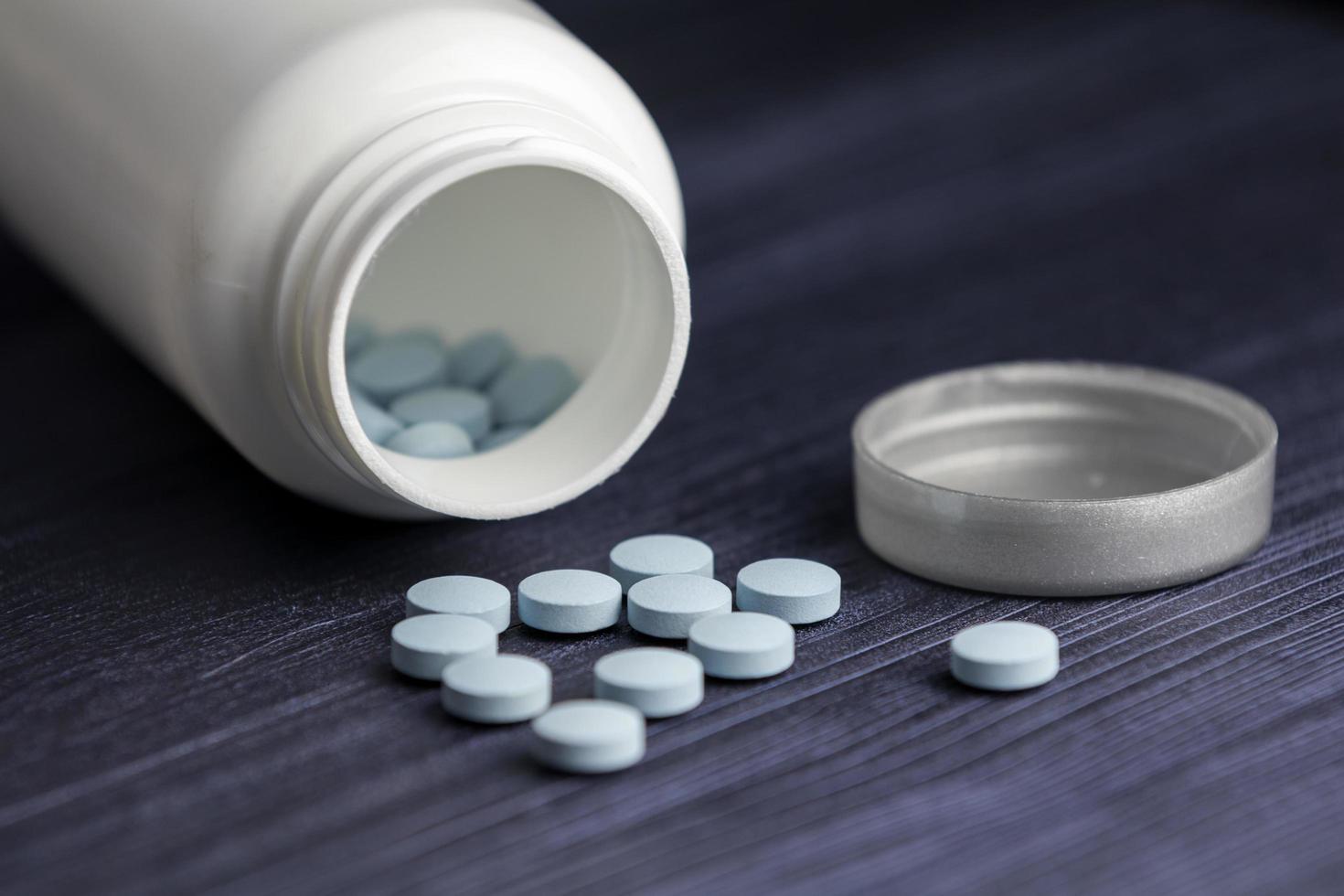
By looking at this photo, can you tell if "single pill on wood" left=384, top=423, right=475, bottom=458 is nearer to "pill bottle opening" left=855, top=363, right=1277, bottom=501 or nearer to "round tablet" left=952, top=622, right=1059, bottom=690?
"pill bottle opening" left=855, top=363, right=1277, bottom=501

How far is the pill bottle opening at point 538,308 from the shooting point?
148cm

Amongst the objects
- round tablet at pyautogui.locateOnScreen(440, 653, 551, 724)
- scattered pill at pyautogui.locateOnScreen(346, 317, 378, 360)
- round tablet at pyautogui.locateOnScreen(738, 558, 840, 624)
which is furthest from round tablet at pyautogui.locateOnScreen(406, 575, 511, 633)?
scattered pill at pyautogui.locateOnScreen(346, 317, 378, 360)

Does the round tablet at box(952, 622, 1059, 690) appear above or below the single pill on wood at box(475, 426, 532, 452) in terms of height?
below

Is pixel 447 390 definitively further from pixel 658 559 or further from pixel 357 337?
pixel 658 559

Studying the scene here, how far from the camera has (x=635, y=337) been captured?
5.24 feet

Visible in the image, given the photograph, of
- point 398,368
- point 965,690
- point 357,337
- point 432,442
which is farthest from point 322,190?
point 965,690

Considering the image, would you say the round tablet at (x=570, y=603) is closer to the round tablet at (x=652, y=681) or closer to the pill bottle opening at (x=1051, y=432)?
the round tablet at (x=652, y=681)

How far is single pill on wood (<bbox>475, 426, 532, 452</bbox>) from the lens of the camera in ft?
5.51

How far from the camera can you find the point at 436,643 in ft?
4.54

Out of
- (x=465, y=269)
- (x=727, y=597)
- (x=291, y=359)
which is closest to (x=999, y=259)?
(x=465, y=269)

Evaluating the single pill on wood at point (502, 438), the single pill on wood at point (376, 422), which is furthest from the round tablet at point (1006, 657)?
the single pill on wood at point (376, 422)

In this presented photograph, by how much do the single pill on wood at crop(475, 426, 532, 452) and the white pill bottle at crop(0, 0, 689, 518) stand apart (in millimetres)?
58

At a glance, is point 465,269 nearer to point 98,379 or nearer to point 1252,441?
point 98,379

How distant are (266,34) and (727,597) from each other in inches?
24.3
